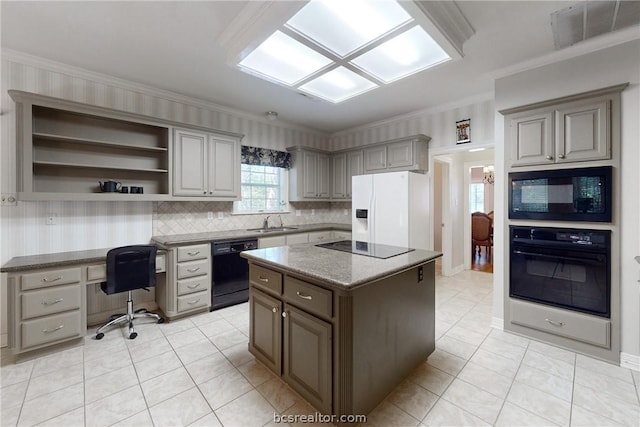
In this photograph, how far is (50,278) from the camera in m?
2.38

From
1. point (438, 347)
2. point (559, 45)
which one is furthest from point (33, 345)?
point (559, 45)

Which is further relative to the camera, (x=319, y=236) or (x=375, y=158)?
(x=319, y=236)

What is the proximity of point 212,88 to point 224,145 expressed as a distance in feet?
2.32

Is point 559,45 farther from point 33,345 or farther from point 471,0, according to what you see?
point 33,345

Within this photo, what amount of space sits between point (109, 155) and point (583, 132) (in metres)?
4.76

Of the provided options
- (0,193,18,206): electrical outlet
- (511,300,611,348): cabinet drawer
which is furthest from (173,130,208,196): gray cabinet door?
(511,300,611,348): cabinet drawer

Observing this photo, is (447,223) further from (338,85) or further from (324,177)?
(338,85)

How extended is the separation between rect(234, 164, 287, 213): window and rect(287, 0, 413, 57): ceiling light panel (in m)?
2.90

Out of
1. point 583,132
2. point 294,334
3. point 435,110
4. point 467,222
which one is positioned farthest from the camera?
point 467,222

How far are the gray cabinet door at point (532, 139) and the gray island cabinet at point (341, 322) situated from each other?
1474mm

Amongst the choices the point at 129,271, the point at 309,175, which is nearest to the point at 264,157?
the point at 309,175

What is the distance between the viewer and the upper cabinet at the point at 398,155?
4027 millimetres

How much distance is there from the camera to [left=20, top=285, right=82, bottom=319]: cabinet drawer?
2281 millimetres

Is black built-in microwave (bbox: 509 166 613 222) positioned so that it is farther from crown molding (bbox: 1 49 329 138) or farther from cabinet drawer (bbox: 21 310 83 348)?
cabinet drawer (bbox: 21 310 83 348)
